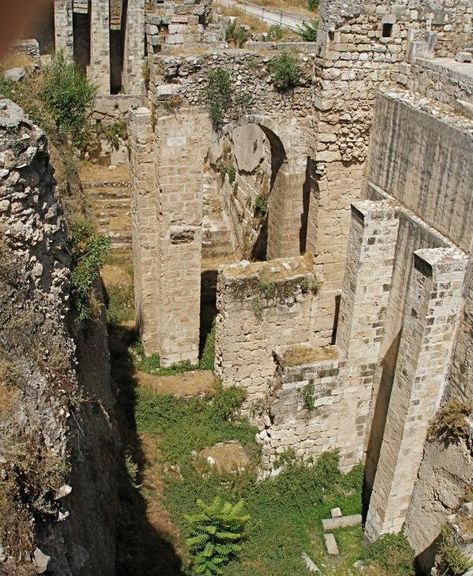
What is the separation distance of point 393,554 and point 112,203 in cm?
1157

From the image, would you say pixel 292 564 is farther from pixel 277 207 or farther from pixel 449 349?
pixel 277 207

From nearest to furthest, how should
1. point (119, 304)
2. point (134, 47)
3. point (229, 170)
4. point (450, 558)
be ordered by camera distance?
point (450, 558) < point (119, 304) < point (229, 170) < point (134, 47)

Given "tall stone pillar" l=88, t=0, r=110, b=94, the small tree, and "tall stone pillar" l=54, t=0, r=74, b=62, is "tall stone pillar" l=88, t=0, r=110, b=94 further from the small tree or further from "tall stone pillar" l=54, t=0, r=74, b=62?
the small tree

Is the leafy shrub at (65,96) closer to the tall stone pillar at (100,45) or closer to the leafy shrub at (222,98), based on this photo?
the tall stone pillar at (100,45)

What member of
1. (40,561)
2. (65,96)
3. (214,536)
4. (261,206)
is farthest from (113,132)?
(40,561)

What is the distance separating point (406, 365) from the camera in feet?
29.4

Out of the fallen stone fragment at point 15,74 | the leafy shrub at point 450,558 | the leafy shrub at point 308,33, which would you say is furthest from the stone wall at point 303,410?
the leafy shrub at point 308,33

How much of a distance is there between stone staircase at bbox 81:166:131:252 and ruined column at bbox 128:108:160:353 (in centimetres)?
398

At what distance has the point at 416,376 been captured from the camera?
348 inches

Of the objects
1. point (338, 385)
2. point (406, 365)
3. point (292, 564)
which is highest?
point (406, 365)

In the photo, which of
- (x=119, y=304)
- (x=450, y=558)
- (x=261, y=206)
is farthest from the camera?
(x=261, y=206)

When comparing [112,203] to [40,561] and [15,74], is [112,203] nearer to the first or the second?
[15,74]

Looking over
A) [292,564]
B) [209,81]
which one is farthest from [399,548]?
[209,81]

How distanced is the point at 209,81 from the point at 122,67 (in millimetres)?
15021
